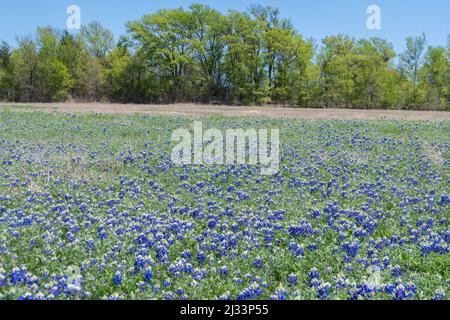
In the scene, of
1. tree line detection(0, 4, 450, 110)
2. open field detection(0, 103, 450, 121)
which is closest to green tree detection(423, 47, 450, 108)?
tree line detection(0, 4, 450, 110)

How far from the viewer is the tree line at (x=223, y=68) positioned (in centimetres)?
5959

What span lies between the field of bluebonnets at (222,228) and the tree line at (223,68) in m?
49.7

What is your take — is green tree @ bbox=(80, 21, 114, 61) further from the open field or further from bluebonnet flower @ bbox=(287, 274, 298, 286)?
bluebonnet flower @ bbox=(287, 274, 298, 286)

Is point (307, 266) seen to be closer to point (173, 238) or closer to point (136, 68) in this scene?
point (173, 238)

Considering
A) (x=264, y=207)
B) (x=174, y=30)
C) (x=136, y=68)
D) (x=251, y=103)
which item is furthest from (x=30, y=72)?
(x=264, y=207)

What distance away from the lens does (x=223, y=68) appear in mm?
65812

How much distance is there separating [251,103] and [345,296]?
2246 inches

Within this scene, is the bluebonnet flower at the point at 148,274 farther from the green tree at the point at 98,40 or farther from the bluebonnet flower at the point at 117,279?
the green tree at the point at 98,40

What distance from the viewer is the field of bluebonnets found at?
4.73 meters

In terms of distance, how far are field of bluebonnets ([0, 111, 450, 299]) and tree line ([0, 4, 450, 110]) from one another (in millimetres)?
49676

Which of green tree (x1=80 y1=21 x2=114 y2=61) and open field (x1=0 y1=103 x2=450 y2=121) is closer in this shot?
open field (x1=0 y1=103 x2=450 y2=121)

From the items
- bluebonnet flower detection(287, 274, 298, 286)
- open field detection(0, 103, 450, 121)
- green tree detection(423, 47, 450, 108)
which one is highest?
green tree detection(423, 47, 450, 108)

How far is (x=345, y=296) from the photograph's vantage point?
448 cm
